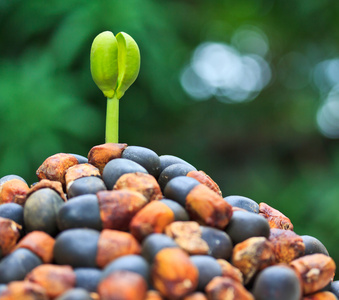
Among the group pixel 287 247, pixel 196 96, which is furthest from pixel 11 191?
pixel 196 96

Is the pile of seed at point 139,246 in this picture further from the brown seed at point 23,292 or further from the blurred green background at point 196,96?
the blurred green background at point 196,96

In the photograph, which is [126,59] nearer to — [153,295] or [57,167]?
[57,167]

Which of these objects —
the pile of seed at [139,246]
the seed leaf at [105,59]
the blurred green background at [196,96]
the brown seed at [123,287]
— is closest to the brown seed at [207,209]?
the pile of seed at [139,246]

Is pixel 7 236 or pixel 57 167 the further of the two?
pixel 57 167

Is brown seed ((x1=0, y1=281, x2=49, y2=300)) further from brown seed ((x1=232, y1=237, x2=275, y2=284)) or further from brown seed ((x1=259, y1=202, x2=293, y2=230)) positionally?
brown seed ((x1=259, y1=202, x2=293, y2=230))

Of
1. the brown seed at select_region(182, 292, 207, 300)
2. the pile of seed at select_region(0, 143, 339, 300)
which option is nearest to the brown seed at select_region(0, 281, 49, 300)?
the pile of seed at select_region(0, 143, 339, 300)

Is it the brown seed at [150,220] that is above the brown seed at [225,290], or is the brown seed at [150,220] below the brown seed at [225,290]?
above

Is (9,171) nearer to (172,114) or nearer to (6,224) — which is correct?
(172,114)
